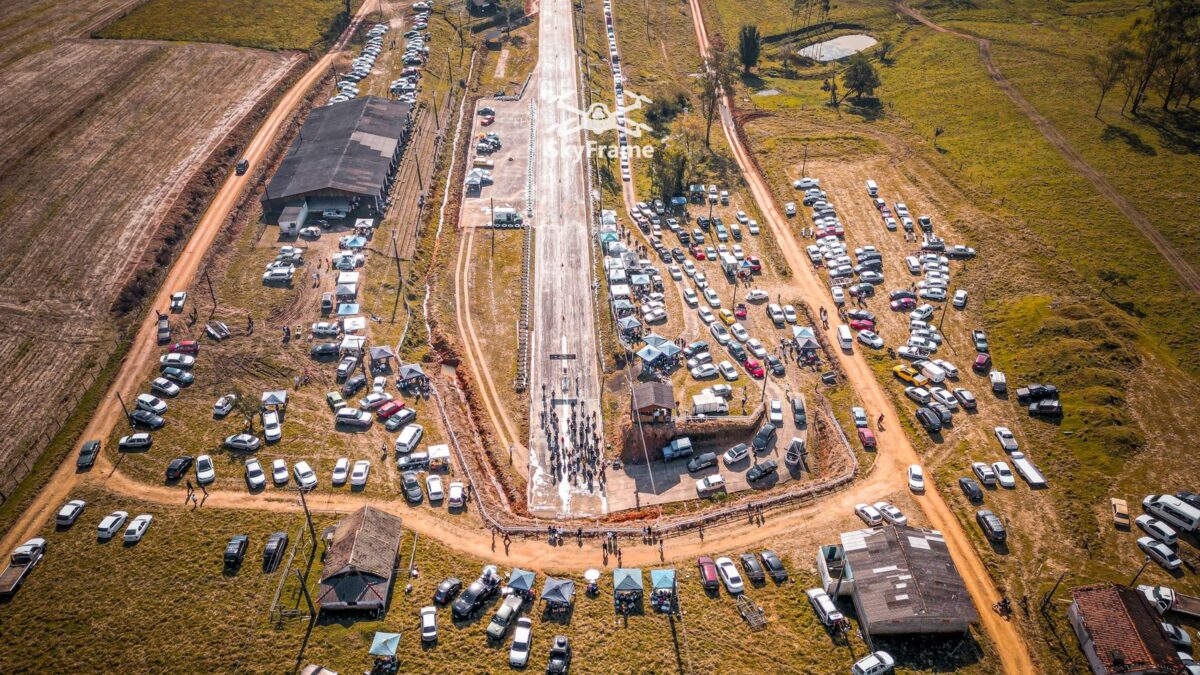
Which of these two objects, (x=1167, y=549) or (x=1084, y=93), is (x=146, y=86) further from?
(x=1084, y=93)

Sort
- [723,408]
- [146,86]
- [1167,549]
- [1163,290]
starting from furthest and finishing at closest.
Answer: [146,86], [1163,290], [723,408], [1167,549]

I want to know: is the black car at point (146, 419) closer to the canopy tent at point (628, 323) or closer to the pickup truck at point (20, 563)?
the pickup truck at point (20, 563)

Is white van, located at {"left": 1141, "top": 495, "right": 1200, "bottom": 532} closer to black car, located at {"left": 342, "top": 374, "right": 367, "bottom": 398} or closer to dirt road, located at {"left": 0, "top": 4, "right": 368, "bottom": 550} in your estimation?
black car, located at {"left": 342, "top": 374, "right": 367, "bottom": 398}

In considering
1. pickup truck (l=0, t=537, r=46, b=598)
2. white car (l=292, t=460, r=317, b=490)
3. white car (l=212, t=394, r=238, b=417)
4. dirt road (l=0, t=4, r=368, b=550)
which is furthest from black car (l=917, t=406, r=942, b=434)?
pickup truck (l=0, t=537, r=46, b=598)

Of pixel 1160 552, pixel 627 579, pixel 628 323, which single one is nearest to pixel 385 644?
pixel 627 579

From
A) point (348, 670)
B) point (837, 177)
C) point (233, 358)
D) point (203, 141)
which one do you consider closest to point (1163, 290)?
point (837, 177)

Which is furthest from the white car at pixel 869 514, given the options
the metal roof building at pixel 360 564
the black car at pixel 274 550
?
the black car at pixel 274 550
